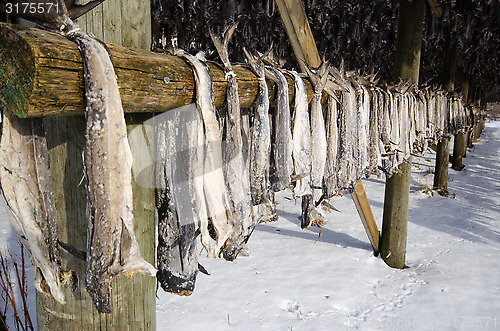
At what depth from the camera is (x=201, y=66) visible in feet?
4.21

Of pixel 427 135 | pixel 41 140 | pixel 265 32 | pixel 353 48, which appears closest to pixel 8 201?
pixel 41 140

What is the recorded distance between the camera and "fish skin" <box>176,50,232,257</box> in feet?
4.17

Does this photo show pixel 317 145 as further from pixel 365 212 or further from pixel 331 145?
pixel 365 212

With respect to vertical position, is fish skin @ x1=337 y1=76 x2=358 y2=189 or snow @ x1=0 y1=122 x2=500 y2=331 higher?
fish skin @ x1=337 y1=76 x2=358 y2=189

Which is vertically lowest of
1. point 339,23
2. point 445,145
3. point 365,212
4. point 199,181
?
point 365,212

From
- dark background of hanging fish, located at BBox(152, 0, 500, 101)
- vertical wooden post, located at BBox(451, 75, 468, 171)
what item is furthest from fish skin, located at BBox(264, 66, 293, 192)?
vertical wooden post, located at BBox(451, 75, 468, 171)

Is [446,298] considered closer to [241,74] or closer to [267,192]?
[267,192]

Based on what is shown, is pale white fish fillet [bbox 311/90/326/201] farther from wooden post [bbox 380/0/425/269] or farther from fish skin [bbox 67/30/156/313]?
wooden post [bbox 380/0/425/269]

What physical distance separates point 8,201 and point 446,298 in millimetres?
4777

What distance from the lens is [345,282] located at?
15.3ft

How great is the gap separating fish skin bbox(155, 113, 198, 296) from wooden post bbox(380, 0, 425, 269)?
407cm

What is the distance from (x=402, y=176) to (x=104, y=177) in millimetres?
4922

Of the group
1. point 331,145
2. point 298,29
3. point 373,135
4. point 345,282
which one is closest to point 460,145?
point 345,282

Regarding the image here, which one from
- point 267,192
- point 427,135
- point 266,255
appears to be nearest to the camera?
point 267,192
